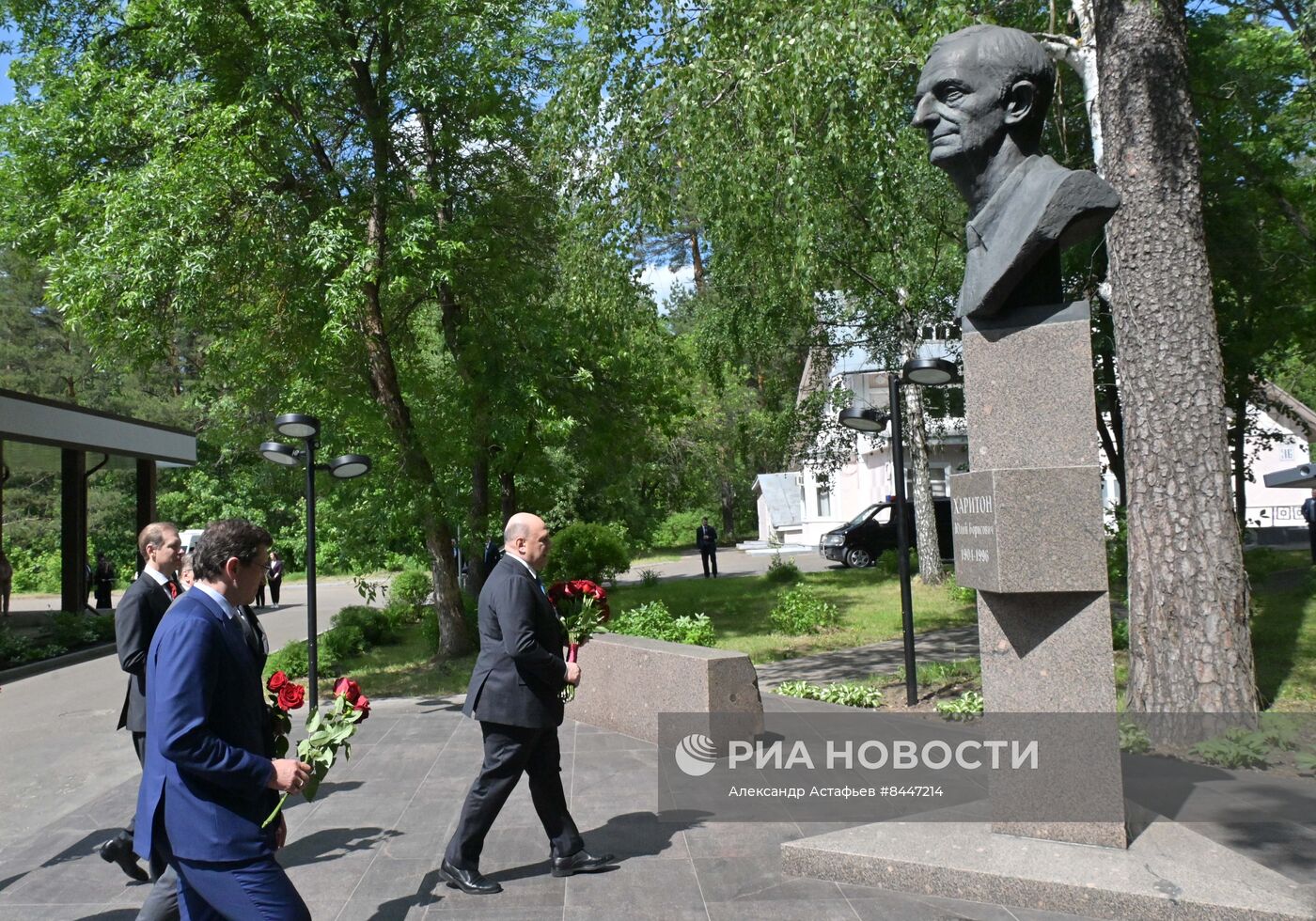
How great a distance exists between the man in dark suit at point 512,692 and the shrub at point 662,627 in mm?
5444

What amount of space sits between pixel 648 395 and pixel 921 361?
360 inches

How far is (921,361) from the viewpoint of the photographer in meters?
9.64

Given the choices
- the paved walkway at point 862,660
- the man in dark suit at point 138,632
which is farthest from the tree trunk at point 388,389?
Answer: the man in dark suit at point 138,632

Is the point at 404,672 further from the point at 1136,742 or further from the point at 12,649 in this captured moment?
the point at 1136,742

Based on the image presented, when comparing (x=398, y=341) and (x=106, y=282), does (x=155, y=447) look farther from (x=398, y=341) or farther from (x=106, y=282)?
(x=106, y=282)

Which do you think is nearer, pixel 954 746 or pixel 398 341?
pixel 954 746

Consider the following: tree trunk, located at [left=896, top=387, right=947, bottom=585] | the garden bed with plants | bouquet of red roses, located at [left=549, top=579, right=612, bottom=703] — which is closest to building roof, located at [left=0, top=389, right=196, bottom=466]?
the garden bed with plants

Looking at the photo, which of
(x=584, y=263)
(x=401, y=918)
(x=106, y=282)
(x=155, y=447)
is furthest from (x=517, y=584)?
(x=155, y=447)

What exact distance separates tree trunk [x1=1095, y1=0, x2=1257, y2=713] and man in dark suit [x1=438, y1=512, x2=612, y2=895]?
202 inches

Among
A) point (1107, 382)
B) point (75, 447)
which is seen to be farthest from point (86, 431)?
point (1107, 382)

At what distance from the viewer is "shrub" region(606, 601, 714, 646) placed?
10.8 meters

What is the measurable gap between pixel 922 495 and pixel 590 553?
747cm

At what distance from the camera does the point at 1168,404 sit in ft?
26.2

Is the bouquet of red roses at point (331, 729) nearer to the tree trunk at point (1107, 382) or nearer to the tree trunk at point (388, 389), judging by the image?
the tree trunk at point (388, 389)
